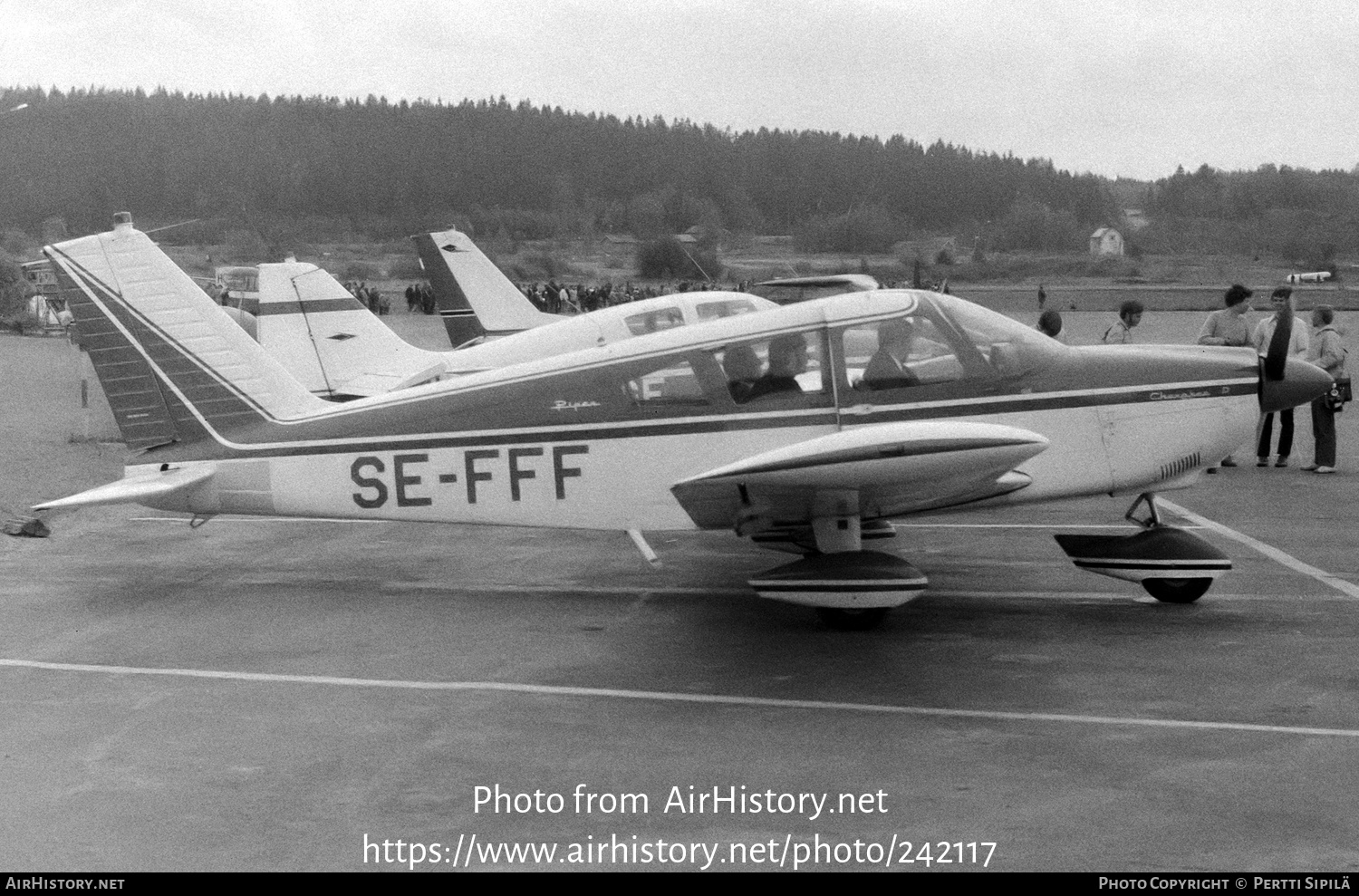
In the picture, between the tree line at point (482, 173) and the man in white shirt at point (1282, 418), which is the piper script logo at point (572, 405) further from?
the tree line at point (482, 173)

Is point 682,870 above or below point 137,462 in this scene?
below

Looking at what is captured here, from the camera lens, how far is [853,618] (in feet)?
26.7

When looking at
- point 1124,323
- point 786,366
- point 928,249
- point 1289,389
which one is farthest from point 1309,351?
point 928,249

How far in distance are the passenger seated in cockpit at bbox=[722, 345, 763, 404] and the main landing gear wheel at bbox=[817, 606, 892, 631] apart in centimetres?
142

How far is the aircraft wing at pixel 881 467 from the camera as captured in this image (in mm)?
7184

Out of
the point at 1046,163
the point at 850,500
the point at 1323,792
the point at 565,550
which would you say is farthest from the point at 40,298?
the point at 1323,792

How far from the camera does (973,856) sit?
15.8ft

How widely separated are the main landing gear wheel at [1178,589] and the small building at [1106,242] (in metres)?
46.9

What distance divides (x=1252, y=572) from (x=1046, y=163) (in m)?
51.8

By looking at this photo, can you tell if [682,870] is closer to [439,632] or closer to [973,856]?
[973,856]

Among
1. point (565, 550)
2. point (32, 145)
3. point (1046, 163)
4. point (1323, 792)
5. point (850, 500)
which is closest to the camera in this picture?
point (1323, 792)

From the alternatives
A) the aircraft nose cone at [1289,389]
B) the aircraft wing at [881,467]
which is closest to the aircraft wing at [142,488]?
the aircraft wing at [881,467]

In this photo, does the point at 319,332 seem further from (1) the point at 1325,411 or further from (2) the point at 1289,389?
(2) the point at 1289,389

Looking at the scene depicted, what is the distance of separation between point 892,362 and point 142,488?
4893mm
